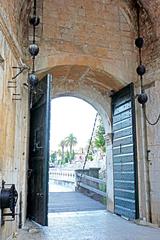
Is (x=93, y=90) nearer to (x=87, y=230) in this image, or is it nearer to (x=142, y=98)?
(x=142, y=98)

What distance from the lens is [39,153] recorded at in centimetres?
512

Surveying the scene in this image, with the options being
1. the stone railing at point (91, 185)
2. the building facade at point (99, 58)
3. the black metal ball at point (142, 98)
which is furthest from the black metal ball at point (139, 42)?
the stone railing at point (91, 185)

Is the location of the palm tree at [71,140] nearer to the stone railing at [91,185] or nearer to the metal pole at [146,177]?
the stone railing at [91,185]

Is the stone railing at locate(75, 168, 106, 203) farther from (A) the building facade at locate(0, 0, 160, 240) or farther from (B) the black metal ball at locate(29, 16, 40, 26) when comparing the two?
(B) the black metal ball at locate(29, 16, 40, 26)

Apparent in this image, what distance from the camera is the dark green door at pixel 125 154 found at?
5691 millimetres

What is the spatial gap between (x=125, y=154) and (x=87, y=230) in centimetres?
182

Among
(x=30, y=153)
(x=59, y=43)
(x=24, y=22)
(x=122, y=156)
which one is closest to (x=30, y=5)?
(x=24, y=22)

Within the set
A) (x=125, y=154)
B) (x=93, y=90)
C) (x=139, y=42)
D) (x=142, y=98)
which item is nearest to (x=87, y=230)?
(x=125, y=154)

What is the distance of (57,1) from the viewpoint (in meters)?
5.89

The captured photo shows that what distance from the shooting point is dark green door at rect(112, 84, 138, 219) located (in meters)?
5.69

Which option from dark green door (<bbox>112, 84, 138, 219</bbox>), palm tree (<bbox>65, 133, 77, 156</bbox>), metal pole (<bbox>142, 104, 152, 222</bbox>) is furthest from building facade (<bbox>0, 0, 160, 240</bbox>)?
palm tree (<bbox>65, 133, 77, 156</bbox>)

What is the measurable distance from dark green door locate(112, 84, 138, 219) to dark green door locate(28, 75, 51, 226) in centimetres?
176

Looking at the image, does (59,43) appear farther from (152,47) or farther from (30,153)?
(30,153)

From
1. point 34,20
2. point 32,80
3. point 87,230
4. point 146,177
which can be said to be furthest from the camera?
point 146,177
